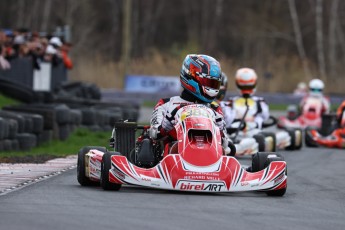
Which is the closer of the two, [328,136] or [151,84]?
[328,136]

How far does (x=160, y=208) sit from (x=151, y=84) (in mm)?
36914

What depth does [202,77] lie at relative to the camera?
11.6 meters

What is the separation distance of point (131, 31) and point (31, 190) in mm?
55917

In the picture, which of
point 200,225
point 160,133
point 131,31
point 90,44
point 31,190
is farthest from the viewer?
point 131,31

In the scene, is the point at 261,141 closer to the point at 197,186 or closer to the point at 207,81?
the point at 207,81

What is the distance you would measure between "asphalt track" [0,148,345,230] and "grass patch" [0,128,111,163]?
93.4 inches

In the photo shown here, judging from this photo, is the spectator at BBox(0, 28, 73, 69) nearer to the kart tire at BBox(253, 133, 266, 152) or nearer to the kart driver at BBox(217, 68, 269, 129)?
the kart driver at BBox(217, 68, 269, 129)

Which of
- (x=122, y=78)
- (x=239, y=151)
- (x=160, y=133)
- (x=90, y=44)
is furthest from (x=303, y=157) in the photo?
(x=90, y=44)

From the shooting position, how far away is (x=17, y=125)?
Result: 16.2m

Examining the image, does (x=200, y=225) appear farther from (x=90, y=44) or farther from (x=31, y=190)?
(x=90, y=44)

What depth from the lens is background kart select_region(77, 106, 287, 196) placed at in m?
10.5

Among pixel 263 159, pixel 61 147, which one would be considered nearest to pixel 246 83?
pixel 61 147

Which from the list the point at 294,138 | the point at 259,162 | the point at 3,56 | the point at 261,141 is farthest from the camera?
the point at 3,56

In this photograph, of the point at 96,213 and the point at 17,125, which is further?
the point at 17,125
